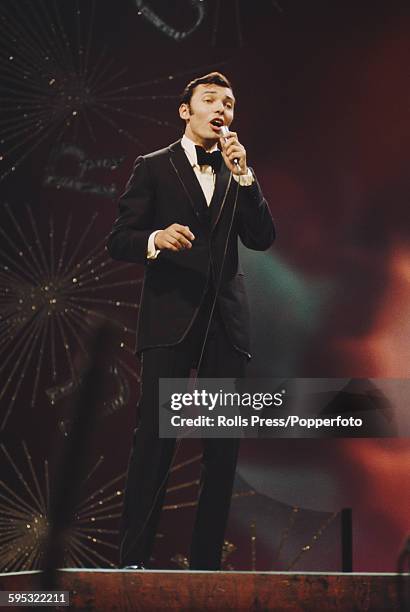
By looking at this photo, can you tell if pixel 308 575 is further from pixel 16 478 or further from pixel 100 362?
pixel 16 478

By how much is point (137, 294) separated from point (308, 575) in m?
1.48

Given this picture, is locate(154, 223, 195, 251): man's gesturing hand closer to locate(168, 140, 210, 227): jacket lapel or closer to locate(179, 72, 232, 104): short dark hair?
locate(168, 140, 210, 227): jacket lapel

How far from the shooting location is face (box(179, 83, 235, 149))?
2.02 m

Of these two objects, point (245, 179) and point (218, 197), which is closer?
point (245, 179)

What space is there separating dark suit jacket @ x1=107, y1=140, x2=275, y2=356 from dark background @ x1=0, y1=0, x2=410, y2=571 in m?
0.64

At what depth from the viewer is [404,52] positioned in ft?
8.55

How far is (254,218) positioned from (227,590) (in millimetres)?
911

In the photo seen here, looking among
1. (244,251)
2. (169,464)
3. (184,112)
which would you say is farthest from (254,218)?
(244,251)

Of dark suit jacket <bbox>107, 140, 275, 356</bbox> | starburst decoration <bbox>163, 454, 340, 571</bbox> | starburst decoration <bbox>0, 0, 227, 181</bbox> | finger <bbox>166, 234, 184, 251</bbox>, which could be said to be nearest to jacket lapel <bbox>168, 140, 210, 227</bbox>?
dark suit jacket <bbox>107, 140, 275, 356</bbox>

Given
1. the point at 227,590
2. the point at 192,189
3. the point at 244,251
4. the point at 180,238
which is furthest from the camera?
the point at 244,251

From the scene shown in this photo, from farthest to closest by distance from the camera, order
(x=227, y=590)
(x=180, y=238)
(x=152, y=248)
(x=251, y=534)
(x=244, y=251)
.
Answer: (x=244, y=251)
(x=251, y=534)
(x=152, y=248)
(x=180, y=238)
(x=227, y=590)

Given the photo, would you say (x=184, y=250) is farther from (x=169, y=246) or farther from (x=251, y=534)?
(x=251, y=534)

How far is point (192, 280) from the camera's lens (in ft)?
6.23

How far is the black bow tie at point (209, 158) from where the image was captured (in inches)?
78.2
